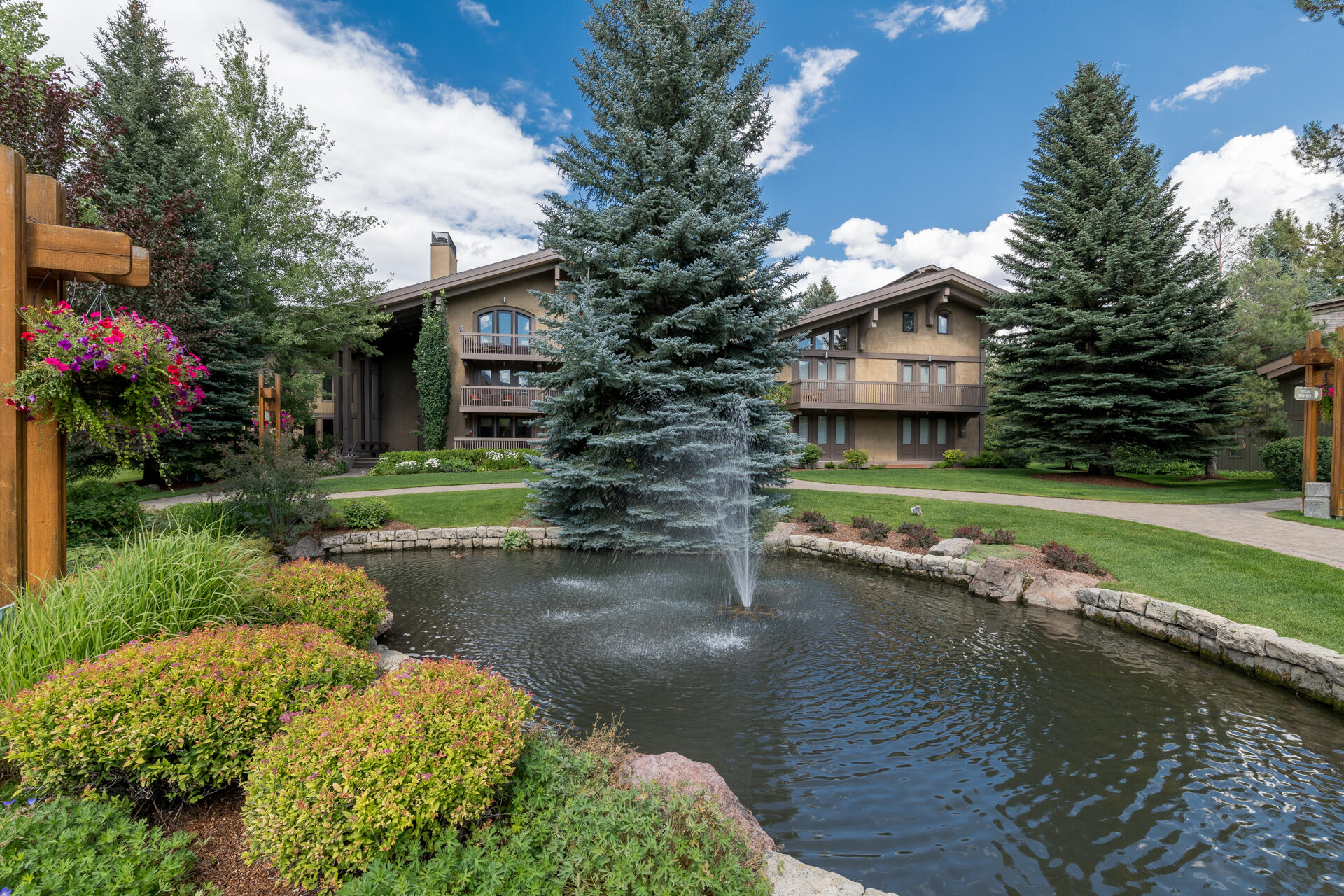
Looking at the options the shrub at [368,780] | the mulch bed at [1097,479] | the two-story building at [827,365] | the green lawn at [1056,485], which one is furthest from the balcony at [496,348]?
the shrub at [368,780]

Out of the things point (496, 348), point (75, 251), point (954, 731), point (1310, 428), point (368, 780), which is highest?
point (496, 348)

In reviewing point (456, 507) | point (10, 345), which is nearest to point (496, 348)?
point (456, 507)

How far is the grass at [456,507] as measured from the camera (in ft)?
41.4

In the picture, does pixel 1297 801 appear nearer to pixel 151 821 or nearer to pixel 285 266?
pixel 151 821

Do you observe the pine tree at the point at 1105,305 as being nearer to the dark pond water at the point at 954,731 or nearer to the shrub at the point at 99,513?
the dark pond water at the point at 954,731

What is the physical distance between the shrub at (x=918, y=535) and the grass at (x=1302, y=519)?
260 inches

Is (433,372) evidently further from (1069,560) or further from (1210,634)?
(1210,634)

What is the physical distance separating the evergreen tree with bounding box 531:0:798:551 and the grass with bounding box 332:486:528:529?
6.64 feet

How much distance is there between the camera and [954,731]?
14.2 feet

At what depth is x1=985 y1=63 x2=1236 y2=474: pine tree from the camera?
1764cm

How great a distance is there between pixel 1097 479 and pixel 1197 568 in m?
12.5

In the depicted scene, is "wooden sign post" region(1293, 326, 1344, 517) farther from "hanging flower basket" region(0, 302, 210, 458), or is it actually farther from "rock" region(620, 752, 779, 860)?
"hanging flower basket" region(0, 302, 210, 458)

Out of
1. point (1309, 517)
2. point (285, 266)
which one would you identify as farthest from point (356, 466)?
point (1309, 517)

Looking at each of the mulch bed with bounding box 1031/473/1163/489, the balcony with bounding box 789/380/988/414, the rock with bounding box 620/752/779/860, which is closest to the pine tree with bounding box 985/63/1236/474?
the mulch bed with bounding box 1031/473/1163/489
